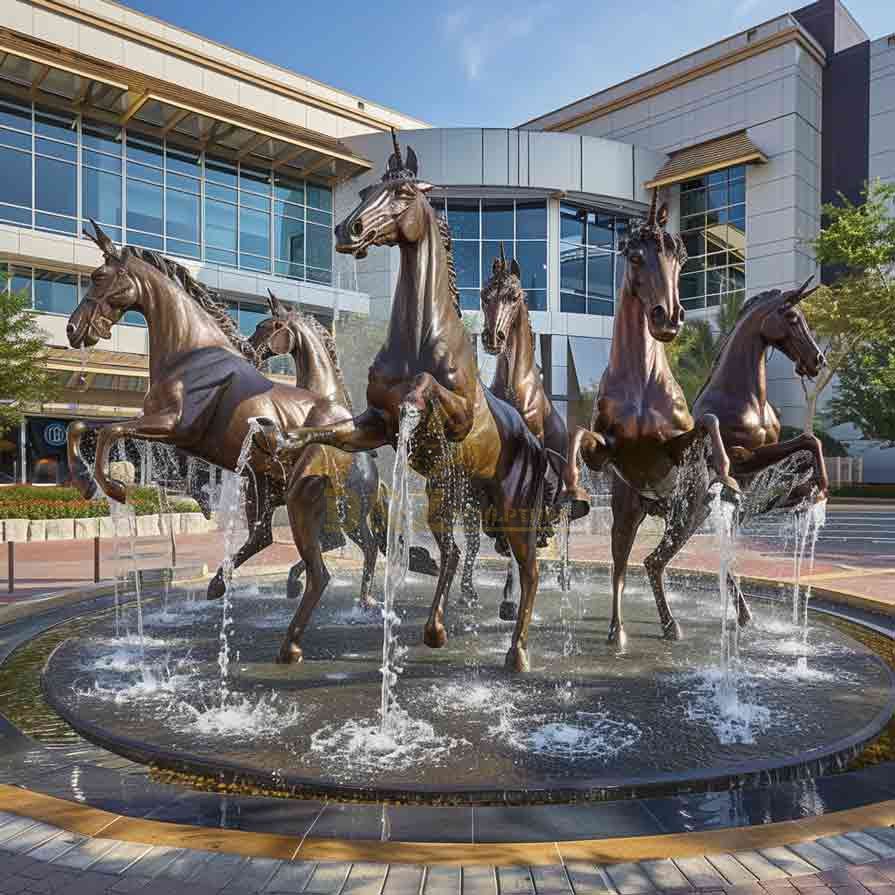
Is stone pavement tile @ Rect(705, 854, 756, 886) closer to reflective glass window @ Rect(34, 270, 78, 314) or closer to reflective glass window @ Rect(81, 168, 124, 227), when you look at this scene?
reflective glass window @ Rect(34, 270, 78, 314)

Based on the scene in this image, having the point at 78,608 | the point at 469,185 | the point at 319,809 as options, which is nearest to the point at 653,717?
the point at 319,809

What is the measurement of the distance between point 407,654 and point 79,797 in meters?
2.92

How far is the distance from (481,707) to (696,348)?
3165 centimetres

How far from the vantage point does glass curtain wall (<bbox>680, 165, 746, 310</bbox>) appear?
36.6 metres

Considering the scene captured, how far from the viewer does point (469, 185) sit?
34.5 metres

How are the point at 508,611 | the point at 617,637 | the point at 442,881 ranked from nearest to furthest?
1. the point at 442,881
2. the point at 617,637
3. the point at 508,611

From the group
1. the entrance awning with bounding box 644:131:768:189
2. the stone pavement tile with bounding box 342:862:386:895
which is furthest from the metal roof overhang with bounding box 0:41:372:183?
the stone pavement tile with bounding box 342:862:386:895

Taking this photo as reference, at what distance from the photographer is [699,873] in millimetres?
2438

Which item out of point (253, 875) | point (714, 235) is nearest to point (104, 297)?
point (253, 875)

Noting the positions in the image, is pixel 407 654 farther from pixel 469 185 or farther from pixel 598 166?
pixel 598 166

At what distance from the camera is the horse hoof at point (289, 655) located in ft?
17.8

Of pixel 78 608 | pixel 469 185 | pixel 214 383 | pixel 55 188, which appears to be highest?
pixel 469 185

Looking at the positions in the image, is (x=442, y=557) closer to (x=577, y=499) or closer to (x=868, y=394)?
(x=577, y=499)

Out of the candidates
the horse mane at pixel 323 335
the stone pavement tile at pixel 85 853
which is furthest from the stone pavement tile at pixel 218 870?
the horse mane at pixel 323 335
